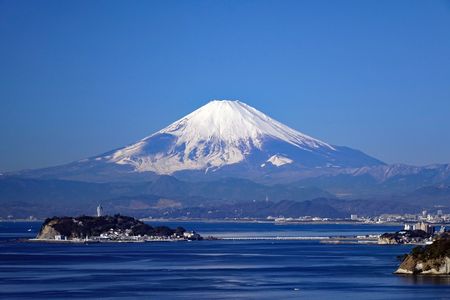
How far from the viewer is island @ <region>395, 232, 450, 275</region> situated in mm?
49094

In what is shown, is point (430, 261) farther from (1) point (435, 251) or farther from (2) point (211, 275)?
(2) point (211, 275)

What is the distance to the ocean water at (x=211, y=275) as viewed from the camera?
141 feet

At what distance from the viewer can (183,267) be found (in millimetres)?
57719

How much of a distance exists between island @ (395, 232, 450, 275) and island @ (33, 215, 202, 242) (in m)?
48.4

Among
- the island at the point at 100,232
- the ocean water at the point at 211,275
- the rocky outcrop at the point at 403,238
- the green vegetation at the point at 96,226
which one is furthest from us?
the green vegetation at the point at 96,226

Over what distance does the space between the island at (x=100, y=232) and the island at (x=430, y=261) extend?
159ft

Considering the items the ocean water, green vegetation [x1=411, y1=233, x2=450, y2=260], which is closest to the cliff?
the ocean water

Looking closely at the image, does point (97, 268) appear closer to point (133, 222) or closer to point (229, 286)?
point (229, 286)

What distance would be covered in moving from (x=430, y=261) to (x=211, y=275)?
858 centimetres

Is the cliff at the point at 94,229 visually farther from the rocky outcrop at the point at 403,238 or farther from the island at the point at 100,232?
the rocky outcrop at the point at 403,238

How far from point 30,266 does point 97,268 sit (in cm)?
367

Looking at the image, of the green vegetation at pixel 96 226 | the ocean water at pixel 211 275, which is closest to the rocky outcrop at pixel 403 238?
the ocean water at pixel 211 275

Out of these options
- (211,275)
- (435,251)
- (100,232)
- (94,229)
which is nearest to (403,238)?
(100,232)

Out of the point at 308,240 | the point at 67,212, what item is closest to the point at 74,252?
the point at 308,240
